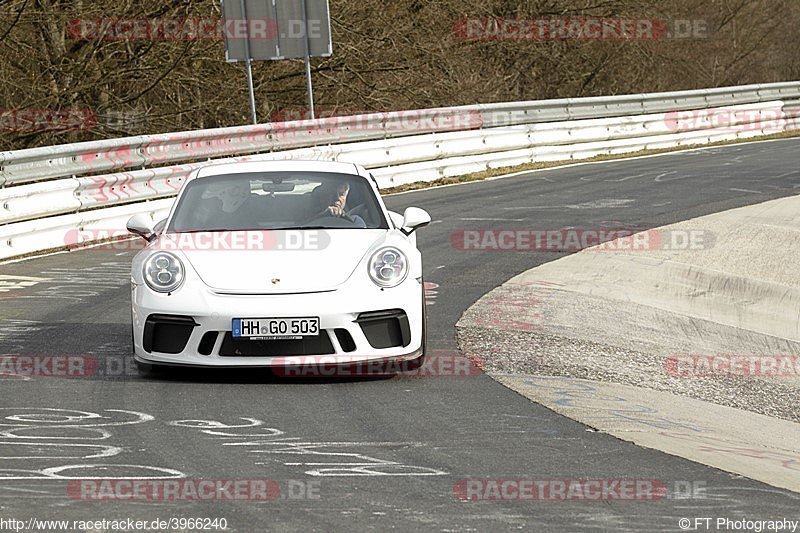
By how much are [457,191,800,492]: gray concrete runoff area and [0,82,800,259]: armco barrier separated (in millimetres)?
5235

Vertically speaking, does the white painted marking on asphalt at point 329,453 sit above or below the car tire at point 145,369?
below

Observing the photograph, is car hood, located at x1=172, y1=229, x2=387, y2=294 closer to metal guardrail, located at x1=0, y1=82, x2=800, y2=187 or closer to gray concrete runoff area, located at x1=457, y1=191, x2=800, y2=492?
gray concrete runoff area, located at x1=457, y1=191, x2=800, y2=492

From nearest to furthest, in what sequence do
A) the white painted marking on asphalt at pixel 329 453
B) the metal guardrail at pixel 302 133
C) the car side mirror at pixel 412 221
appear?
1. the white painted marking on asphalt at pixel 329 453
2. the car side mirror at pixel 412 221
3. the metal guardrail at pixel 302 133

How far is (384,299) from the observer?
24.1 ft

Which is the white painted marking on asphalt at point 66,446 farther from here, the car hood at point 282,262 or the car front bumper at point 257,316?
the car hood at point 282,262

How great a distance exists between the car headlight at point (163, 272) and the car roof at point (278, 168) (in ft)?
3.92

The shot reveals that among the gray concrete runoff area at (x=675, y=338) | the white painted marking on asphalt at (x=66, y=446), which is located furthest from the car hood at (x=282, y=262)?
the white painted marking on asphalt at (x=66, y=446)

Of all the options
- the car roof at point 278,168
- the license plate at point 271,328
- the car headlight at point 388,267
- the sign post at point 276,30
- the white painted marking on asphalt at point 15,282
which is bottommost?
the license plate at point 271,328

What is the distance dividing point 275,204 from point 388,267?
3.78 feet

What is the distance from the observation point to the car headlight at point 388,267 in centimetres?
741

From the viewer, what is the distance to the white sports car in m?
7.14

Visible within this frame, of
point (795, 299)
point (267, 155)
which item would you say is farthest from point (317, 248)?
point (267, 155)

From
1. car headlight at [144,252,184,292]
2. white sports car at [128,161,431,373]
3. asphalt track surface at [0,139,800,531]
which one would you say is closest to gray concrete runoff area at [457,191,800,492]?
→ asphalt track surface at [0,139,800,531]

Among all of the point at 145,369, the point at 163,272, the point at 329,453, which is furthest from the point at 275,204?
the point at 329,453
